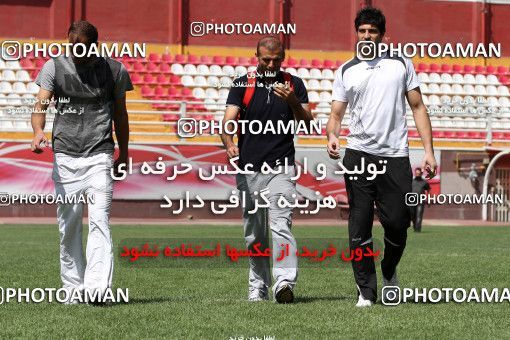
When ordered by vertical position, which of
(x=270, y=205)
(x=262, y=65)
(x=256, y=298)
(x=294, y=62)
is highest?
(x=294, y=62)

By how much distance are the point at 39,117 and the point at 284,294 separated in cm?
243

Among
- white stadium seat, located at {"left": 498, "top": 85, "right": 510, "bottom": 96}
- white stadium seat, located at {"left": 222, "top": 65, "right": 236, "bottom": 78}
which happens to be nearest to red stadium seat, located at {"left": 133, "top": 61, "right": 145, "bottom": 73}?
white stadium seat, located at {"left": 222, "top": 65, "right": 236, "bottom": 78}

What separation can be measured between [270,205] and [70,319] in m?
2.15

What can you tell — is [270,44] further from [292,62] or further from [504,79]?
[504,79]

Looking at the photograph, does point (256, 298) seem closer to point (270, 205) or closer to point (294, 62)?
point (270, 205)

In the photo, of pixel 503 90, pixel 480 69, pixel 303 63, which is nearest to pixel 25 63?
pixel 303 63

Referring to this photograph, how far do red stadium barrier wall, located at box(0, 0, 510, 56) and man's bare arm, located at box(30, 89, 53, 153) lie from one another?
103 feet

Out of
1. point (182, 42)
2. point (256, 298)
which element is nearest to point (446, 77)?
point (182, 42)

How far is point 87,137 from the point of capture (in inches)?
377

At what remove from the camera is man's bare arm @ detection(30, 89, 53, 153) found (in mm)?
9314

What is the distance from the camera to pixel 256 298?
10289mm

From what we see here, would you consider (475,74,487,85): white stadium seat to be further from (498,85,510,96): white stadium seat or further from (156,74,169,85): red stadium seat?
(156,74,169,85): red stadium seat

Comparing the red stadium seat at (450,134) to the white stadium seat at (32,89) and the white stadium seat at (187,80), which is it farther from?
the white stadium seat at (32,89)

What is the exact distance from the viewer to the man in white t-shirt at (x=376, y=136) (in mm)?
9344
